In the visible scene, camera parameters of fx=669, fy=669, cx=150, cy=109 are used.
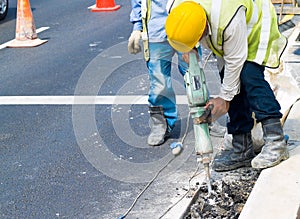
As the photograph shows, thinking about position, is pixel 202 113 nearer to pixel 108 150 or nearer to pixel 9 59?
pixel 108 150

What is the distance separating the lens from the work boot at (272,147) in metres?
4.47

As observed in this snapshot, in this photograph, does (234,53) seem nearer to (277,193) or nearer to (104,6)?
(277,193)

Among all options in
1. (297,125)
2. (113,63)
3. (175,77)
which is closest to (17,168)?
(297,125)

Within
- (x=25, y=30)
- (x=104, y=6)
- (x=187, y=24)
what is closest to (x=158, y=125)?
(x=187, y=24)

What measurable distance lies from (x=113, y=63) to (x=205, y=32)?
183 inches

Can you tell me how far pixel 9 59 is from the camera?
9.41 meters

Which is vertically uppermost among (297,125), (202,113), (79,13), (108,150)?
(202,113)

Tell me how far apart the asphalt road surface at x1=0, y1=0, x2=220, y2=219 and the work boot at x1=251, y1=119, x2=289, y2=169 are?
958 mm

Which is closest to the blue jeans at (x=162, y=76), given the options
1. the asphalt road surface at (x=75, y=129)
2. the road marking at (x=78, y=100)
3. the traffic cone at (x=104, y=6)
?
the asphalt road surface at (x=75, y=129)

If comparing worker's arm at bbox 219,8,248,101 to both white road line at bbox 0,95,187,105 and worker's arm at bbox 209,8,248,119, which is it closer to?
worker's arm at bbox 209,8,248,119

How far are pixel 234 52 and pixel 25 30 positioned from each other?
21.9 ft

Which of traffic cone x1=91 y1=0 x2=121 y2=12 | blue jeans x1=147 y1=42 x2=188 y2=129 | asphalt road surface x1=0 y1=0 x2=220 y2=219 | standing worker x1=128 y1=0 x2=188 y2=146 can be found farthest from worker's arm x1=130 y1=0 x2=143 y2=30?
traffic cone x1=91 y1=0 x2=121 y2=12

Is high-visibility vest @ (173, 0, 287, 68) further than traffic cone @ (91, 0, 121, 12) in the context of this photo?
No

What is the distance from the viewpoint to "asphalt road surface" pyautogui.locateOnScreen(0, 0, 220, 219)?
485cm
